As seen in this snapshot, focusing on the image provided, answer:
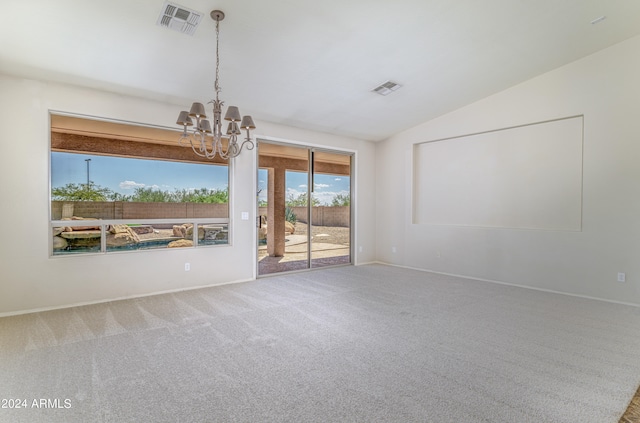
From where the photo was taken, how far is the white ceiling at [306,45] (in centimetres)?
304

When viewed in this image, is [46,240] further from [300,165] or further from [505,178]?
[505,178]

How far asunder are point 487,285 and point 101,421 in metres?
5.25

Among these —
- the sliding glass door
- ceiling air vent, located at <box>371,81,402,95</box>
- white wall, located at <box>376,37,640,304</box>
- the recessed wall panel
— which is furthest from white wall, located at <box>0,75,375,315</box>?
white wall, located at <box>376,37,640,304</box>

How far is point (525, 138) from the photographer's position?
5.17m

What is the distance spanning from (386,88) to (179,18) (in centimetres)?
298

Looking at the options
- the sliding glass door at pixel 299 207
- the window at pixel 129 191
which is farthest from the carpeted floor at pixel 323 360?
the sliding glass door at pixel 299 207

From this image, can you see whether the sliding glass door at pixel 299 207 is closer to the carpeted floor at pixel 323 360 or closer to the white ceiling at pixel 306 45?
the white ceiling at pixel 306 45

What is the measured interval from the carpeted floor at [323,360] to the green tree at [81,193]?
1425 millimetres

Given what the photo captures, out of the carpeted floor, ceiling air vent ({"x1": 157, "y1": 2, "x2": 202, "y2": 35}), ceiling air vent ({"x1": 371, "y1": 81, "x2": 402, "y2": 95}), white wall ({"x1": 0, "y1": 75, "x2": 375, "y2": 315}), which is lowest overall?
the carpeted floor

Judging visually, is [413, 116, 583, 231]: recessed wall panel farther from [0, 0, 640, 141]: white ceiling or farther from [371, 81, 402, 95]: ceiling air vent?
[371, 81, 402, 95]: ceiling air vent

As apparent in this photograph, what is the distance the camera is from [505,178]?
542 centimetres

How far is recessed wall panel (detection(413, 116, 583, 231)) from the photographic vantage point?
188 inches

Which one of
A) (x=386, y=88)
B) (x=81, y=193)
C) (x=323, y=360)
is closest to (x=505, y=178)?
(x=386, y=88)

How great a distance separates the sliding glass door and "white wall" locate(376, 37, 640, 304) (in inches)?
90.3
